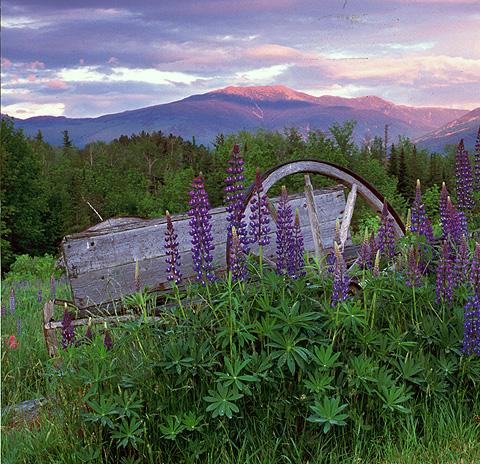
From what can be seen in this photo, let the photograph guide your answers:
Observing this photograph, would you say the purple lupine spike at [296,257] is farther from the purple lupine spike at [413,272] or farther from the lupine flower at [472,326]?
the lupine flower at [472,326]

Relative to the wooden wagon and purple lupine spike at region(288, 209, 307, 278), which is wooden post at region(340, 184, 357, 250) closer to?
the wooden wagon

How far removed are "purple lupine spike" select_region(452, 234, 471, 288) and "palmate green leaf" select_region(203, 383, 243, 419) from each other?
4.80 feet

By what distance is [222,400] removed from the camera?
214 centimetres

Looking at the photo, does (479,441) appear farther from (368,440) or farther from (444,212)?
(444,212)

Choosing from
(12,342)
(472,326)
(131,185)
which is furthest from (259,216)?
(131,185)

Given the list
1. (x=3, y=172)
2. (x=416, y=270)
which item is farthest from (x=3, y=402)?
(x=3, y=172)

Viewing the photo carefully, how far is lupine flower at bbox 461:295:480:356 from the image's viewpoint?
247cm

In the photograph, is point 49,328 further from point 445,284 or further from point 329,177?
point 445,284

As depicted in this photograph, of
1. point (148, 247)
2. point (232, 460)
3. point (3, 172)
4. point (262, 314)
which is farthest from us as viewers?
point (3, 172)

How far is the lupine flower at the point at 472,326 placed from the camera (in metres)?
2.47

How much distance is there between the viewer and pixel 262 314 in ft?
8.54

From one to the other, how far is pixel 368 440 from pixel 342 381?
360 mm

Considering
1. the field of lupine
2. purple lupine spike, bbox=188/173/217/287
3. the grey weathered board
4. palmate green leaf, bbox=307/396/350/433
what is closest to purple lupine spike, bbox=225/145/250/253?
the field of lupine

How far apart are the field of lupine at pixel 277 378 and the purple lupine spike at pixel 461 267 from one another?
0.01 meters
